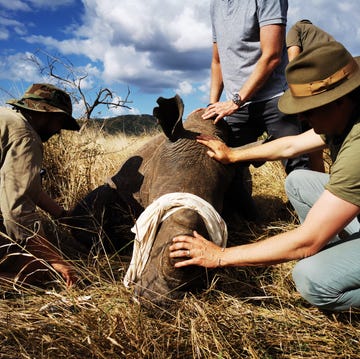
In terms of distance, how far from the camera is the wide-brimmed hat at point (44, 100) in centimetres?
438

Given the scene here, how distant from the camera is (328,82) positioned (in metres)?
2.98

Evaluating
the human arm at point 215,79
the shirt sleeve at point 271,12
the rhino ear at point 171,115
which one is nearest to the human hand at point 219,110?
the rhino ear at point 171,115

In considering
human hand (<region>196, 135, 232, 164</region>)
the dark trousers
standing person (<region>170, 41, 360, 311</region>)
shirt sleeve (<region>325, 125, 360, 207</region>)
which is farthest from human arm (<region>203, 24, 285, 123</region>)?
shirt sleeve (<region>325, 125, 360, 207</region>)

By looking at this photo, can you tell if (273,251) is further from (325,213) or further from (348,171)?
(348,171)

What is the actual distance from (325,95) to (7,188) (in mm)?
2713

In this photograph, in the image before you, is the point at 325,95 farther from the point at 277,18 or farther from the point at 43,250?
the point at 43,250

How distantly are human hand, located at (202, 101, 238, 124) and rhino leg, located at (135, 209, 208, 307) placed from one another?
5.49 feet

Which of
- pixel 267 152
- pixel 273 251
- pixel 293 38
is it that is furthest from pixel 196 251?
pixel 293 38

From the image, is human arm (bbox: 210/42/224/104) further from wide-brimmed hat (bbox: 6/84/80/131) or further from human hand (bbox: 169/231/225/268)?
human hand (bbox: 169/231/225/268)

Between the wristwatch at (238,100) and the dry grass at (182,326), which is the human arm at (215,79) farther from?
the dry grass at (182,326)

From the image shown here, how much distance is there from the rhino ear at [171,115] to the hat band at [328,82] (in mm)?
1077

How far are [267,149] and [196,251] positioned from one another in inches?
66.5

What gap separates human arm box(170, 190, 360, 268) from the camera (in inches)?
115

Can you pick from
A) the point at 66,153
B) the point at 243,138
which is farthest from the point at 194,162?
→ the point at 66,153
